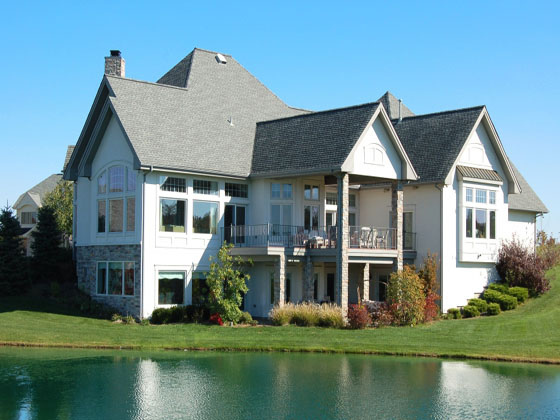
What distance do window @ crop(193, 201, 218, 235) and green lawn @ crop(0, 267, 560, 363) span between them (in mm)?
5377

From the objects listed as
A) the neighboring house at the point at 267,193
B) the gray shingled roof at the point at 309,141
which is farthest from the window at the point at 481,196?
the gray shingled roof at the point at 309,141

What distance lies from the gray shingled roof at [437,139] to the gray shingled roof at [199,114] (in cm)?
732

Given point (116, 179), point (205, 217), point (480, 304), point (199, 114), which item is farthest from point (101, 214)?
point (480, 304)

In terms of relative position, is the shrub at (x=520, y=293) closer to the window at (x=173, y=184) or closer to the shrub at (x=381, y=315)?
the shrub at (x=381, y=315)

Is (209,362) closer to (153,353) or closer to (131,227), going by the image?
(153,353)

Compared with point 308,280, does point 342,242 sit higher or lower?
higher

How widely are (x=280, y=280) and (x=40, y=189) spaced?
148 ft

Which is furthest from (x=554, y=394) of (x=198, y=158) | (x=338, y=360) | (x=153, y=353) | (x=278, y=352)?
(x=198, y=158)

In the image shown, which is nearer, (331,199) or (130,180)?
(130,180)

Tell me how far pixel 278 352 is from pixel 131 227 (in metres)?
10.7

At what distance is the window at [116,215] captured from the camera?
33406 mm

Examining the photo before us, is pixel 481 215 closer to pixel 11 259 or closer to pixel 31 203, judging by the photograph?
pixel 11 259

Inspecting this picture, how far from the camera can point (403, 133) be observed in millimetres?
39188

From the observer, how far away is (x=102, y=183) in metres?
34.6
